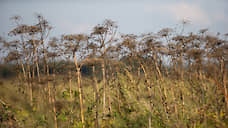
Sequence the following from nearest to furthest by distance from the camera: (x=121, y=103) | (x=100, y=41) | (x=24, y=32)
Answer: (x=100, y=41)
(x=24, y=32)
(x=121, y=103)

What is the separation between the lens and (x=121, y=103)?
7504mm

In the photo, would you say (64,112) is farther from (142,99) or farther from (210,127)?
(210,127)

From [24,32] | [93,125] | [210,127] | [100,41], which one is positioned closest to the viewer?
[210,127]

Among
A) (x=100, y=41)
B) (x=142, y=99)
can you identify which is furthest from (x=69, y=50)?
(x=142, y=99)

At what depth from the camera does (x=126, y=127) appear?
541cm

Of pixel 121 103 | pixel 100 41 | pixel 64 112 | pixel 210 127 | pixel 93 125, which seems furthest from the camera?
pixel 121 103

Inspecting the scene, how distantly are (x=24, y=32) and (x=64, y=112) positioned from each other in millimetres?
3403

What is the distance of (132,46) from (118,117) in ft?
8.35

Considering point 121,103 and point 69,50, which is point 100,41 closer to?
point 69,50

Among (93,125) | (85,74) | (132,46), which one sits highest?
(132,46)

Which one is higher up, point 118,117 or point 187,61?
point 187,61

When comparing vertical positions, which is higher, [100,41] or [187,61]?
[100,41]

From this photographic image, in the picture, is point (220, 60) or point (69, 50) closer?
point (69, 50)

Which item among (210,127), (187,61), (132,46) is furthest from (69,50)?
(210,127)
